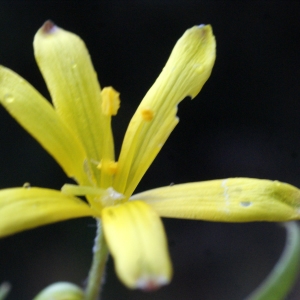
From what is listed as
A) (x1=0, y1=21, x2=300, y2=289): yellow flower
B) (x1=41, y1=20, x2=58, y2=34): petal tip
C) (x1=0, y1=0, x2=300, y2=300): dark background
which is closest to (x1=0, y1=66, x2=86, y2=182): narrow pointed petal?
(x1=0, y1=21, x2=300, y2=289): yellow flower

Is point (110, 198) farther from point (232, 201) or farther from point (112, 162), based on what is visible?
point (232, 201)

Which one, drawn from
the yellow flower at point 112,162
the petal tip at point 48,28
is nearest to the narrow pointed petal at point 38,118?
the yellow flower at point 112,162

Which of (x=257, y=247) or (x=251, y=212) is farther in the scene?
(x=257, y=247)

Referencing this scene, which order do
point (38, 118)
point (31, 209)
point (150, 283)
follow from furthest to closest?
point (38, 118) → point (31, 209) → point (150, 283)

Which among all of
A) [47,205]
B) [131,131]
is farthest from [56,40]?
[47,205]

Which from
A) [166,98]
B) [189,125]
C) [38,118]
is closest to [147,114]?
[166,98]

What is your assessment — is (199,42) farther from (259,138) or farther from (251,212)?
(259,138)

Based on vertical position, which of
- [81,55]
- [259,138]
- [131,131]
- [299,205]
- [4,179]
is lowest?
[259,138]
